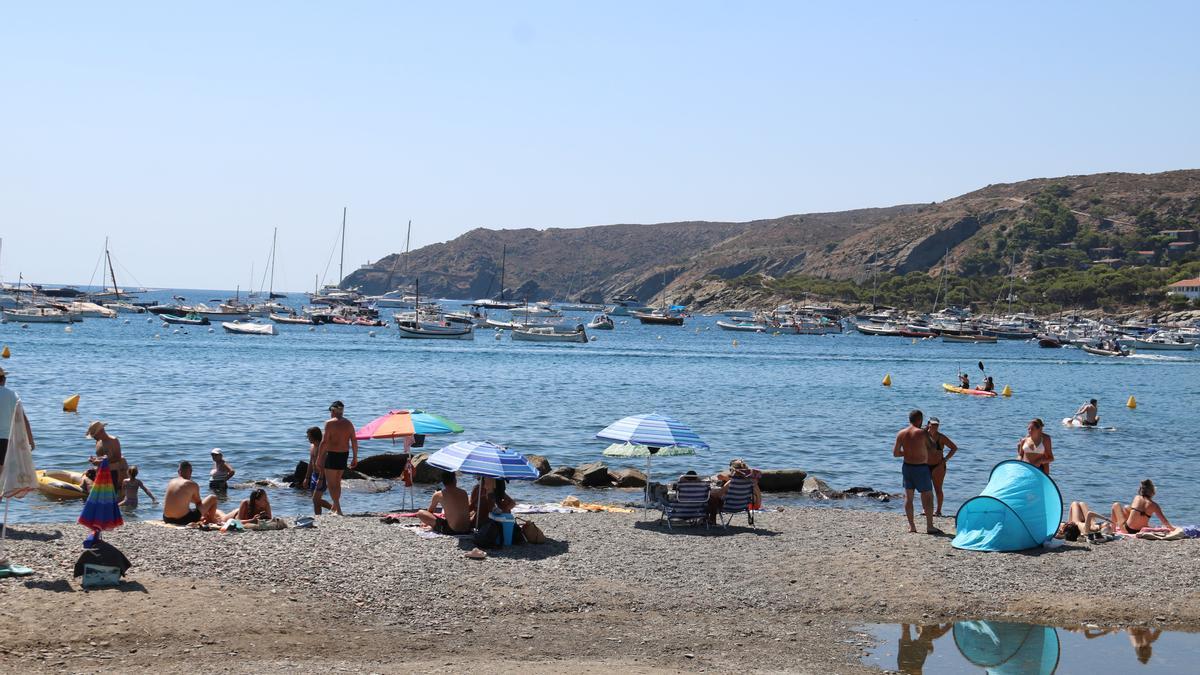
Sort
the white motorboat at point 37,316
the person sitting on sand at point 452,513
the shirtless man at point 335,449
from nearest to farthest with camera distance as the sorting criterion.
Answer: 1. the person sitting on sand at point 452,513
2. the shirtless man at point 335,449
3. the white motorboat at point 37,316

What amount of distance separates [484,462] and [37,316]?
108432 mm

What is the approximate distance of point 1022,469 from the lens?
15.5 metres

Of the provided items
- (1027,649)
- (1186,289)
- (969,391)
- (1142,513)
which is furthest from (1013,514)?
(1186,289)

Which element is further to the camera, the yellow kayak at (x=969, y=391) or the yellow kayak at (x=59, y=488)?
the yellow kayak at (x=969, y=391)

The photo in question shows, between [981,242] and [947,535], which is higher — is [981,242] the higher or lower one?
the higher one

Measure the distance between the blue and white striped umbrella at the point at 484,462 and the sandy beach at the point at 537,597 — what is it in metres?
0.93

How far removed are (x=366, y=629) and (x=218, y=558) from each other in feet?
8.61

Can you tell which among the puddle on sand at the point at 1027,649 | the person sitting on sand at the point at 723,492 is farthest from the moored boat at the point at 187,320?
the puddle on sand at the point at 1027,649

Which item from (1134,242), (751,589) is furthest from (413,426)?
(1134,242)

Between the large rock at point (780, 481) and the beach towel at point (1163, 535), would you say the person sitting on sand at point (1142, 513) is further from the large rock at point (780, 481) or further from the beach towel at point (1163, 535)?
the large rock at point (780, 481)

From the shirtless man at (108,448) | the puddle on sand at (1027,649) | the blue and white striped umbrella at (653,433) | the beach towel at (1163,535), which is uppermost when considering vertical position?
the blue and white striped umbrella at (653,433)

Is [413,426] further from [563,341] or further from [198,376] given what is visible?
[563,341]

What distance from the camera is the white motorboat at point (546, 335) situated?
10462 centimetres

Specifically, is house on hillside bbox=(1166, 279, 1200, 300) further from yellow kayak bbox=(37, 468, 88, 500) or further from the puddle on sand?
yellow kayak bbox=(37, 468, 88, 500)
